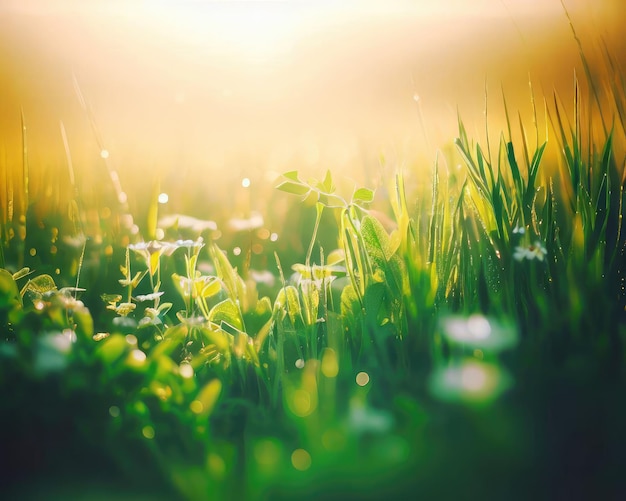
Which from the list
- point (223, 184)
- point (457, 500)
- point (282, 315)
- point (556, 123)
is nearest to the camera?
point (457, 500)

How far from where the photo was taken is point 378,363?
3.81ft

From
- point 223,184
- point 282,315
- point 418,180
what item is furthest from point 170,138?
point 282,315

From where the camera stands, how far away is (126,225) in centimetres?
190

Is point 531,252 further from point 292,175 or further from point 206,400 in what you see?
point 206,400

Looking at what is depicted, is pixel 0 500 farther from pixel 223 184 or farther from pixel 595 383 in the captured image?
pixel 223 184

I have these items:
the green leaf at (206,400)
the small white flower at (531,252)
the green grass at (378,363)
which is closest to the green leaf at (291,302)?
the green grass at (378,363)

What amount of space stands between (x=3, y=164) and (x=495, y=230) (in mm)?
1424

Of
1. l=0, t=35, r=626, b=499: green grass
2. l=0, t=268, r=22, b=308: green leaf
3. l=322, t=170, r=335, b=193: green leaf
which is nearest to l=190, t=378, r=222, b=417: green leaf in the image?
l=0, t=35, r=626, b=499: green grass

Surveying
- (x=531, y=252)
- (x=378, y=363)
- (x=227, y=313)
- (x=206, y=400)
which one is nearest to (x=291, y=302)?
(x=227, y=313)

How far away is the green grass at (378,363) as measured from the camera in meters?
0.93

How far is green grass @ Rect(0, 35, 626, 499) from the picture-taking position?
36.6 inches

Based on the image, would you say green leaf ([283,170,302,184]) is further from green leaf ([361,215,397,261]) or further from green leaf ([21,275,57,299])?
green leaf ([21,275,57,299])

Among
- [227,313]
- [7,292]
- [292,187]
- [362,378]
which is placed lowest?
[362,378]

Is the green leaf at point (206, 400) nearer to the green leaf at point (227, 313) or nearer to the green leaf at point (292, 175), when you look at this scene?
the green leaf at point (227, 313)
